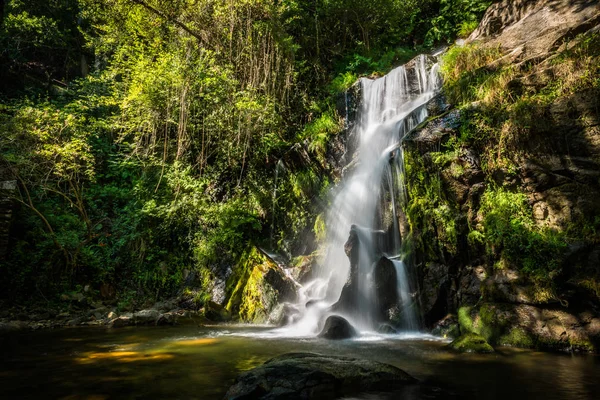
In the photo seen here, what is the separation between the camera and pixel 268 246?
11.8 meters

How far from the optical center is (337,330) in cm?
670

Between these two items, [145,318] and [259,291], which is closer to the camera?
[145,318]

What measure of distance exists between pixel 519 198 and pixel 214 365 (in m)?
6.04

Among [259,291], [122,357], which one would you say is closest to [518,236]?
[259,291]

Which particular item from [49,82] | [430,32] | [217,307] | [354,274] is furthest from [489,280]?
[49,82]

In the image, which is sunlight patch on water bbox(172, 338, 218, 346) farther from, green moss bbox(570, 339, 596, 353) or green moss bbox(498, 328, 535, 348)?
green moss bbox(570, 339, 596, 353)

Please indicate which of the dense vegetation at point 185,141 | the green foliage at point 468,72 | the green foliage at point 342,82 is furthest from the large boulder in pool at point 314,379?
the green foliage at point 342,82

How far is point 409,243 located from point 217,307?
527 cm

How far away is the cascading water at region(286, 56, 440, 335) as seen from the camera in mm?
7680

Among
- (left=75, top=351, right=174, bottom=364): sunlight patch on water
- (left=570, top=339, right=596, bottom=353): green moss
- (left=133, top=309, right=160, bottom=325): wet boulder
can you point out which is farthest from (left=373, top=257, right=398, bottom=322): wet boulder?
(left=133, top=309, right=160, bottom=325): wet boulder

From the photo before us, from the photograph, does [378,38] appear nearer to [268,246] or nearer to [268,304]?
[268,246]

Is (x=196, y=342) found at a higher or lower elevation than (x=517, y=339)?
lower

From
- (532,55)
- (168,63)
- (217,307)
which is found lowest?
(217,307)

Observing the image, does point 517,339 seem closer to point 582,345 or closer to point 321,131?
point 582,345
